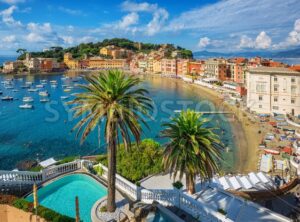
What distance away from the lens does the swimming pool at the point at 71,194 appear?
15.8 m

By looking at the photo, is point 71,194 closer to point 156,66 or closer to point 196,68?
point 196,68

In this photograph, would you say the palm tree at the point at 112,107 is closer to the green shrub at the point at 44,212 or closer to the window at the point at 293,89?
the green shrub at the point at 44,212

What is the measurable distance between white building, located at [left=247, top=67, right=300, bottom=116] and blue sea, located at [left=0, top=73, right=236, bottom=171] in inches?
394

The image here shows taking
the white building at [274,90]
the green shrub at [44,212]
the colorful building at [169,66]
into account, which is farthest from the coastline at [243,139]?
the colorful building at [169,66]

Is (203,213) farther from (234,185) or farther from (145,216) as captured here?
(234,185)

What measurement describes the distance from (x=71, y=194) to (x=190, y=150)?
7676 millimetres

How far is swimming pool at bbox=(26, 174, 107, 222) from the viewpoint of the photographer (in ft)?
51.7

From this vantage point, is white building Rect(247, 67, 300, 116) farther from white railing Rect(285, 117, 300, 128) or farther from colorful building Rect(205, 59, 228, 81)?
colorful building Rect(205, 59, 228, 81)

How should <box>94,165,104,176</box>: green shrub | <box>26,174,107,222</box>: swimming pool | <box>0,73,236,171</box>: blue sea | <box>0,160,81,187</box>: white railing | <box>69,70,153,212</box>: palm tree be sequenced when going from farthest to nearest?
1. <box>0,73,236,171</box>: blue sea
2. <box>94,165,104,176</box>: green shrub
3. <box>0,160,81,187</box>: white railing
4. <box>26,174,107,222</box>: swimming pool
5. <box>69,70,153,212</box>: palm tree

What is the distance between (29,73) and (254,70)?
171401 millimetres

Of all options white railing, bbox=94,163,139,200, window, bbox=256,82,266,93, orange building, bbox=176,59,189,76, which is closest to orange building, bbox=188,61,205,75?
orange building, bbox=176,59,189,76

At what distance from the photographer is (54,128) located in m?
64.8

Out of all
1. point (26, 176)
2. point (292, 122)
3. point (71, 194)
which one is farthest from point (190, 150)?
point (292, 122)

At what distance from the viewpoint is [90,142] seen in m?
52.3
